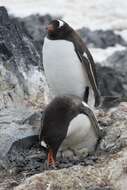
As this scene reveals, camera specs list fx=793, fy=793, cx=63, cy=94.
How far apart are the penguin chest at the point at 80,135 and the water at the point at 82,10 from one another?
31.8 feet

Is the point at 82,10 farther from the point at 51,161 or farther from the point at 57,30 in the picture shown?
the point at 51,161

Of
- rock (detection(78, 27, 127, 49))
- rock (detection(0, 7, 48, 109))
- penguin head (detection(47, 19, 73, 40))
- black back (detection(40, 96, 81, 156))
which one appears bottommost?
rock (detection(78, 27, 127, 49))

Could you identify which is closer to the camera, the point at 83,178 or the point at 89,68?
the point at 83,178

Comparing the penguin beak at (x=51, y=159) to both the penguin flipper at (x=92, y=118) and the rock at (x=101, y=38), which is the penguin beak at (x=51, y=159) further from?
the rock at (x=101, y=38)

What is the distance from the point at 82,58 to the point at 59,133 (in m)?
1.34

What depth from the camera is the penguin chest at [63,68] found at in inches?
289

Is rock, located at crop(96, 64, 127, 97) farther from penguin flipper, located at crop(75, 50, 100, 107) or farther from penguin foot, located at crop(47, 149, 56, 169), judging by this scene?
penguin foot, located at crop(47, 149, 56, 169)

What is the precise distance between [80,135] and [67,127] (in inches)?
8.4

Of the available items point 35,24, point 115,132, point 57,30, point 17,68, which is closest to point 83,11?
point 35,24

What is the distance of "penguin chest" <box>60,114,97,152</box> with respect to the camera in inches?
261

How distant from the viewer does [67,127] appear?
6.54 metres

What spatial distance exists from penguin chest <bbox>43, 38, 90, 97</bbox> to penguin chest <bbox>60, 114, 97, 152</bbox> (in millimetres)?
739

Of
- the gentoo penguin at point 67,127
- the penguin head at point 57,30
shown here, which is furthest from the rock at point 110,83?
the gentoo penguin at point 67,127

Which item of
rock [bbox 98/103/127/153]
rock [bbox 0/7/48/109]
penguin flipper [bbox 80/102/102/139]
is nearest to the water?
rock [bbox 0/7/48/109]
